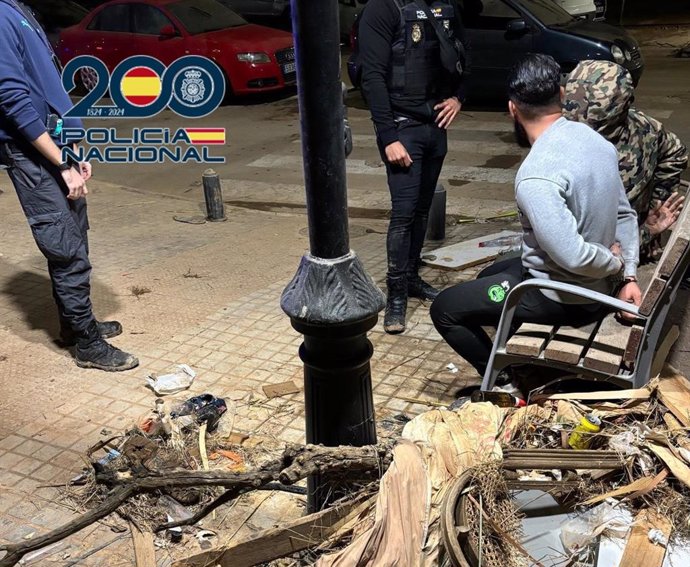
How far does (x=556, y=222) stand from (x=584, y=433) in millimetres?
887

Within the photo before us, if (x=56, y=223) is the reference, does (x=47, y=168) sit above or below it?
above

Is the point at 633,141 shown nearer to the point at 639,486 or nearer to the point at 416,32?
the point at 416,32

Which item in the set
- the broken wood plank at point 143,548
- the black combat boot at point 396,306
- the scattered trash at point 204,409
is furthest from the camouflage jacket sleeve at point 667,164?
the broken wood plank at point 143,548

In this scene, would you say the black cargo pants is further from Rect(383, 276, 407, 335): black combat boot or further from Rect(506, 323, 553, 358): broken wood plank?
Rect(506, 323, 553, 358): broken wood plank

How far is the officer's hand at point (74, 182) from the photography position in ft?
12.8

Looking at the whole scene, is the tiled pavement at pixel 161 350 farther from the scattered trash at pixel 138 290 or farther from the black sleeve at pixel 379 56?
the black sleeve at pixel 379 56

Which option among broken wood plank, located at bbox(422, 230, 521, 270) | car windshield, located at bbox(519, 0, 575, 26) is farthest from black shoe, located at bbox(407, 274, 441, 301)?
car windshield, located at bbox(519, 0, 575, 26)

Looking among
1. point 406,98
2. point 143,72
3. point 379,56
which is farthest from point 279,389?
point 143,72

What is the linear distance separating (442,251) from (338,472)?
3829 mm

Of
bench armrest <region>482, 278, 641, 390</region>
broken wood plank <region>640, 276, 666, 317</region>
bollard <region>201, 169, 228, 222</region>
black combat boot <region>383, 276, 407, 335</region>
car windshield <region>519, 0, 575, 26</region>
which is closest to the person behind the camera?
broken wood plank <region>640, 276, 666, 317</region>

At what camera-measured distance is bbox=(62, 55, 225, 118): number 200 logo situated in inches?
505

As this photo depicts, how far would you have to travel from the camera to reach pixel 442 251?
5988 mm

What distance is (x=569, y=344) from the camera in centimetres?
303

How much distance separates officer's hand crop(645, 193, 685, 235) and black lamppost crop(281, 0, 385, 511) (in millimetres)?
2410
